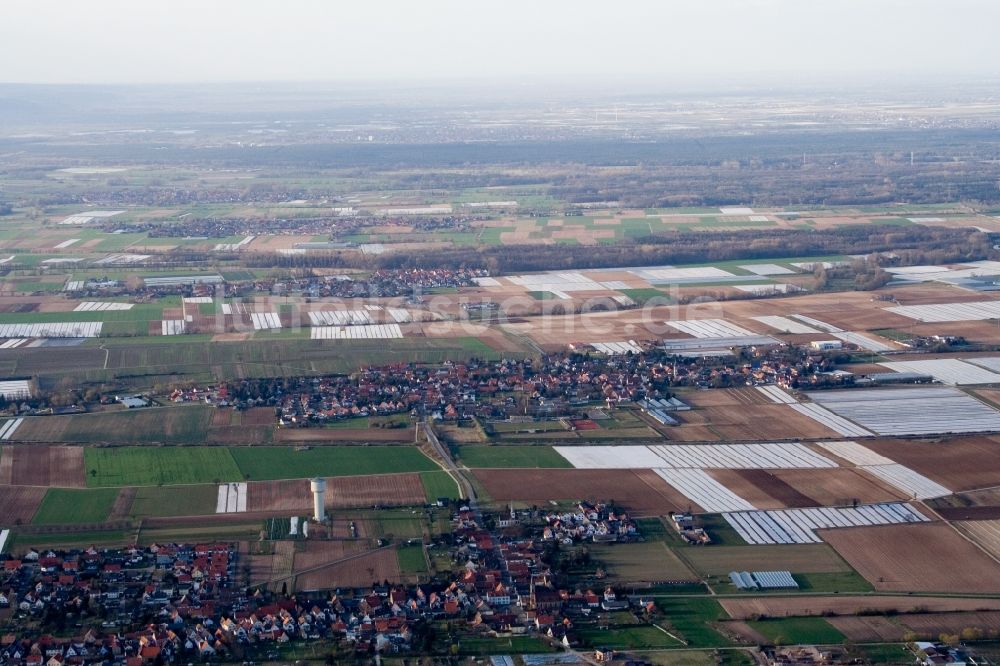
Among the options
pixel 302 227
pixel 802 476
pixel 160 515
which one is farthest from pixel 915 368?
pixel 302 227

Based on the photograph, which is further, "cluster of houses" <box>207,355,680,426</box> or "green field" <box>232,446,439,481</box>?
"cluster of houses" <box>207,355,680,426</box>

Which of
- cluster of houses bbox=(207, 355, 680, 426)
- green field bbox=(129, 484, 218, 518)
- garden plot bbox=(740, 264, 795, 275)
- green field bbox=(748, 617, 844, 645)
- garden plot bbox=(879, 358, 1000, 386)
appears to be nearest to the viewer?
green field bbox=(748, 617, 844, 645)

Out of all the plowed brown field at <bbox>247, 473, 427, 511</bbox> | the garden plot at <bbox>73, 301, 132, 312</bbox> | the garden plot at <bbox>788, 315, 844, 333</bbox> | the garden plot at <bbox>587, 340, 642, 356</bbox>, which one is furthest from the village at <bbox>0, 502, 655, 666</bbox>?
the garden plot at <bbox>73, 301, 132, 312</bbox>

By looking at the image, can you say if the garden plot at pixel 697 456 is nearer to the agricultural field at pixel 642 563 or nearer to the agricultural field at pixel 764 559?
the agricultural field at pixel 642 563

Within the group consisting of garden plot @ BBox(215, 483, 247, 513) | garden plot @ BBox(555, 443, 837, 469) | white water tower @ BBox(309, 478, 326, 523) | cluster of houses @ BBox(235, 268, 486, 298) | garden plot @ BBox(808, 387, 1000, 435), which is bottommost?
cluster of houses @ BBox(235, 268, 486, 298)

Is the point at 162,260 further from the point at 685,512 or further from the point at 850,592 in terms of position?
the point at 850,592

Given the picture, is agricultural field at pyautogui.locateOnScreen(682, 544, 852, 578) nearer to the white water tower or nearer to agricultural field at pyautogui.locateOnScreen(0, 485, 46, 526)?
the white water tower

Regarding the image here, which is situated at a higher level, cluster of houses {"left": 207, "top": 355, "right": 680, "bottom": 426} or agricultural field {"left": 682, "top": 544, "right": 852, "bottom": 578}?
agricultural field {"left": 682, "top": 544, "right": 852, "bottom": 578}

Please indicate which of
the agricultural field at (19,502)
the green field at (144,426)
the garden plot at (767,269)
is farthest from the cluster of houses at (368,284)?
the agricultural field at (19,502)
